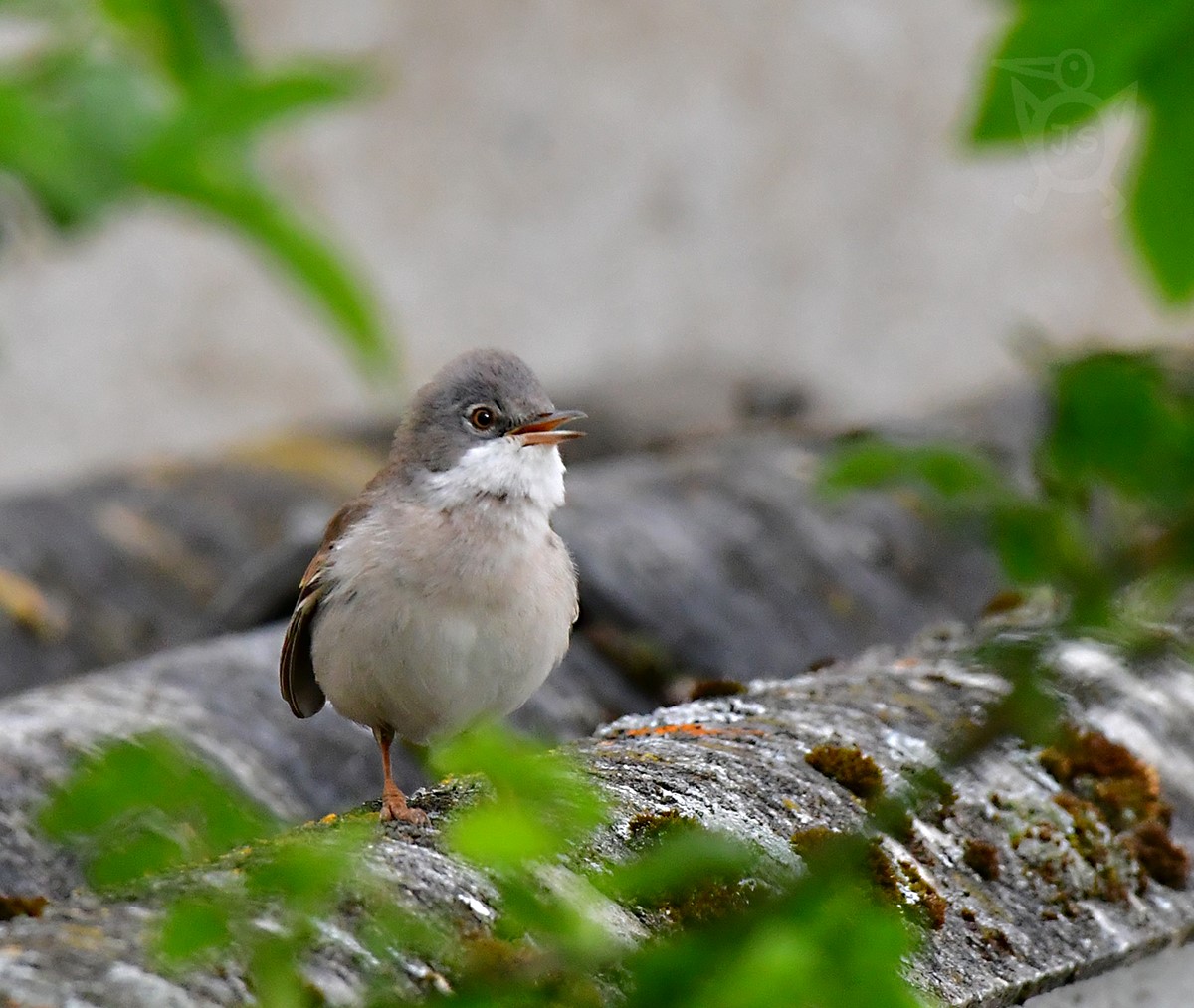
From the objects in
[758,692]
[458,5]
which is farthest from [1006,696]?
[458,5]

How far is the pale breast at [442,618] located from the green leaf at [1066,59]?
2.19 metres

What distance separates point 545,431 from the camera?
350cm

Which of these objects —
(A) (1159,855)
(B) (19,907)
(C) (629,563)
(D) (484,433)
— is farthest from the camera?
(C) (629,563)

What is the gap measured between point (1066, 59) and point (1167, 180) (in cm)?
11

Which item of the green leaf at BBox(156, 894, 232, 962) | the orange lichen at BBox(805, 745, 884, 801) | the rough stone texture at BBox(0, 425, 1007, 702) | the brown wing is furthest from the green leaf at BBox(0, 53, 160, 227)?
the rough stone texture at BBox(0, 425, 1007, 702)

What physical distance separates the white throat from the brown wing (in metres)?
0.22

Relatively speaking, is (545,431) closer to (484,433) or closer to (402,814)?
(484,433)

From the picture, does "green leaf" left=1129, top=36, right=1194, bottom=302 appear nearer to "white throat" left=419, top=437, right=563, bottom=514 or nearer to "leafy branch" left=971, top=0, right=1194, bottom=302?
"leafy branch" left=971, top=0, right=1194, bottom=302

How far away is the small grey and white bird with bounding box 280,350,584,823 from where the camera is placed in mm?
3205

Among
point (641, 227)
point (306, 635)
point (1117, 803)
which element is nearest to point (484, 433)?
point (306, 635)

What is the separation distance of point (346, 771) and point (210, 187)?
11.3ft

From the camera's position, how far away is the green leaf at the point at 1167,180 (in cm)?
104

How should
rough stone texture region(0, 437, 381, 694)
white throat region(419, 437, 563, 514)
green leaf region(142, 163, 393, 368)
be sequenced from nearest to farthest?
green leaf region(142, 163, 393, 368)
white throat region(419, 437, 563, 514)
rough stone texture region(0, 437, 381, 694)

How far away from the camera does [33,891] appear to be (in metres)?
3.07
